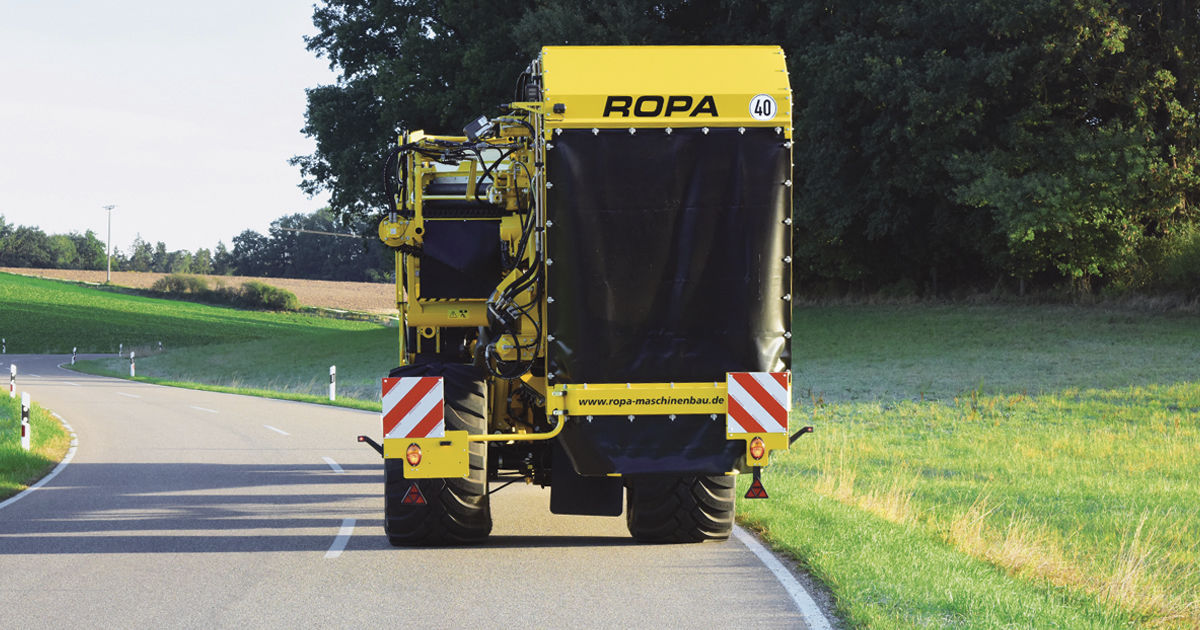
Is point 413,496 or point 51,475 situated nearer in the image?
point 413,496

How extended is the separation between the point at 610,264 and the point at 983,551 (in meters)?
3.92

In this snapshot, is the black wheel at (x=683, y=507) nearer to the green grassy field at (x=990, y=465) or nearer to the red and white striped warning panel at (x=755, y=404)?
the green grassy field at (x=990, y=465)

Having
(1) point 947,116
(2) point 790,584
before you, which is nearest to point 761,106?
(2) point 790,584

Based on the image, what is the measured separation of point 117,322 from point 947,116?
56.8 meters

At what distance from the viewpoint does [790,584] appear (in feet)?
27.0

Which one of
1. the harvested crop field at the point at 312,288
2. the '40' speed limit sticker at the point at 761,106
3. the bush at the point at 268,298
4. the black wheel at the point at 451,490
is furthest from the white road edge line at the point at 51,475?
the harvested crop field at the point at 312,288

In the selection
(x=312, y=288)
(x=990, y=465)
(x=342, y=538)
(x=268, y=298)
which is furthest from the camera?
(x=312, y=288)

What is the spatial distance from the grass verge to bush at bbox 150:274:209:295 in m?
→ 71.8

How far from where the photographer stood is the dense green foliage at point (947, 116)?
34.1 meters

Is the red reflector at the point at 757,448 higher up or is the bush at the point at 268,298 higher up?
the red reflector at the point at 757,448

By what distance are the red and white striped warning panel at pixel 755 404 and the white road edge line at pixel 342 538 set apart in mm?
3199

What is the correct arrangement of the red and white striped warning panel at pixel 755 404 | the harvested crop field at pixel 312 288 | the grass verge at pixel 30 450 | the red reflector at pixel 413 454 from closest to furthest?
the red and white striped warning panel at pixel 755 404
the red reflector at pixel 413 454
the grass verge at pixel 30 450
the harvested crop field at pixel 312 288

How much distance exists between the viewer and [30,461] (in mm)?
16234

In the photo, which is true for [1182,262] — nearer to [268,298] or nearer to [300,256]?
[268,298]
